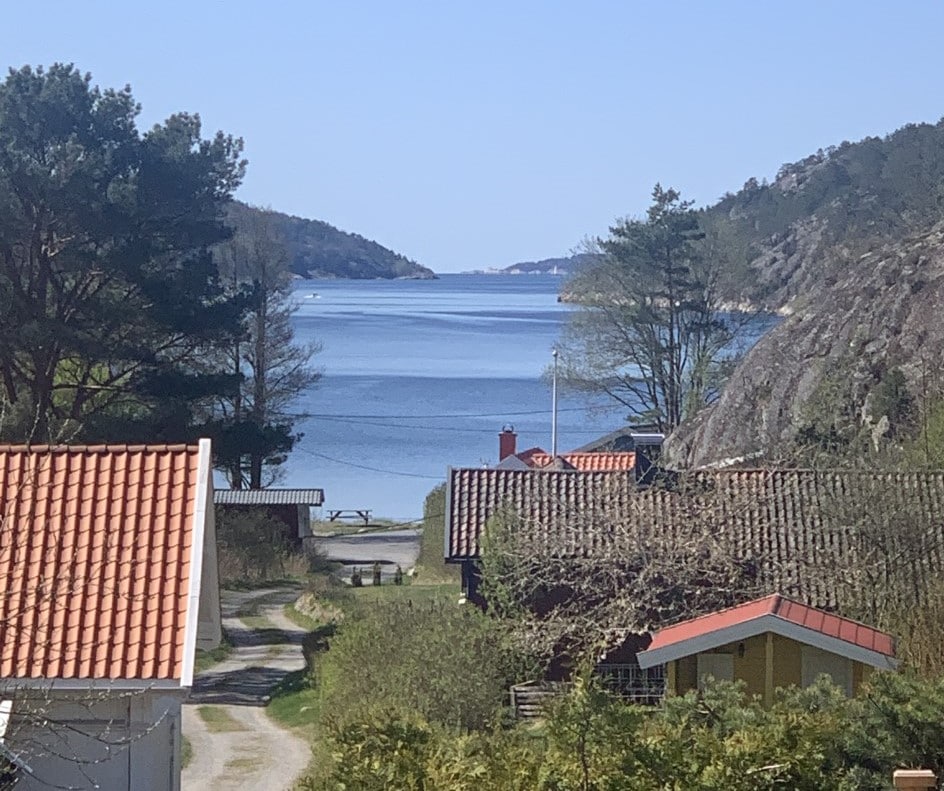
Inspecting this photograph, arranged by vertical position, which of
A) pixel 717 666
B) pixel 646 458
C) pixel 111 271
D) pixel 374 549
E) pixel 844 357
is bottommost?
pixel 374 549

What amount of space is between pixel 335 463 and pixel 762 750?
61.6m

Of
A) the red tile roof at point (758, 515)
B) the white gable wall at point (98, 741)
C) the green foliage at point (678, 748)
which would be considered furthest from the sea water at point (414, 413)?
the green foliage at point (678, 748)

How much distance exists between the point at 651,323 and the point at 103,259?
2550 centimetres

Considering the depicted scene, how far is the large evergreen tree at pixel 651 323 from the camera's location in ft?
177

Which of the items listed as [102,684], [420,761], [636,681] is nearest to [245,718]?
[636,681]

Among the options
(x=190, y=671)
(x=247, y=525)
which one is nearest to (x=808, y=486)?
(x=190, y=671)

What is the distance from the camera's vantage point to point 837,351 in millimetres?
39344

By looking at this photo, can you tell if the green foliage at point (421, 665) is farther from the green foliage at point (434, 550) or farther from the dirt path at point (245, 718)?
the green foliage at point (434, 550)

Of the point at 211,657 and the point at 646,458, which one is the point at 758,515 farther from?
the point at 211,657

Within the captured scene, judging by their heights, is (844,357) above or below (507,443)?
above

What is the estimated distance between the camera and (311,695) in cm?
2197

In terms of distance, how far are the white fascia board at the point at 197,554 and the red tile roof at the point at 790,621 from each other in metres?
5.42

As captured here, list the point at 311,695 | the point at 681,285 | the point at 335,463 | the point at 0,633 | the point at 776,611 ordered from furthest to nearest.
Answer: the point at 335,463
the point at 681,285
the point at 311,695
the point at 776,611
the point at 0,633

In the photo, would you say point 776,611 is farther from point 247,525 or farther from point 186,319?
point 247,525
